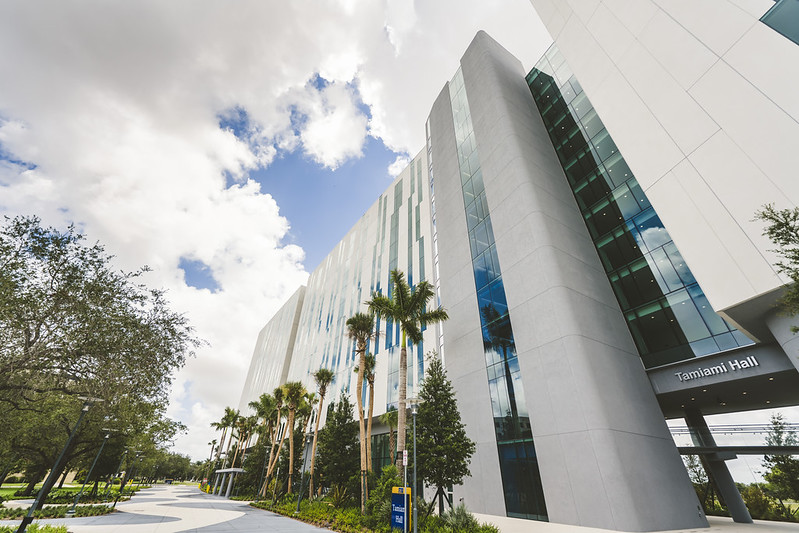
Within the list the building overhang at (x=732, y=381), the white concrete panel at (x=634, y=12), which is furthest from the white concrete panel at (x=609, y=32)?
the building overhang at (x=732, y=381)

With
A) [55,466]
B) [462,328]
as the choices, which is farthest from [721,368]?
[55,466]

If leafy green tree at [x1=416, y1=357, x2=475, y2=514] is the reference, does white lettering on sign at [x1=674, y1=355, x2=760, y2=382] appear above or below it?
above

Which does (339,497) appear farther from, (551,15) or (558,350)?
(551,15)

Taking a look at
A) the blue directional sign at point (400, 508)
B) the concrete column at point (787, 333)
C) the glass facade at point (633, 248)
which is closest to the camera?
the concrete column at point (787, 333)

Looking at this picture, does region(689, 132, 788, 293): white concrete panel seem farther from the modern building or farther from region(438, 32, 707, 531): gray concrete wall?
region(438, 32, 707, 531): gray concrete wall

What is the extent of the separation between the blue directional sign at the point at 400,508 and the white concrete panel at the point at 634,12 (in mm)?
28348

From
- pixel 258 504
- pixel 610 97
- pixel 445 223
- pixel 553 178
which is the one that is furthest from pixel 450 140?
pixel 258 504

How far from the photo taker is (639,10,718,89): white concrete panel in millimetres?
15812

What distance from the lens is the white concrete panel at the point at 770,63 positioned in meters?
12.8

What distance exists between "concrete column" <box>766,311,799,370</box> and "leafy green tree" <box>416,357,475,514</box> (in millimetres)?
13961

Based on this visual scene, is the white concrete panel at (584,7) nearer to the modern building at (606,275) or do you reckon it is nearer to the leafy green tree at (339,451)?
the modern building at (606,275)

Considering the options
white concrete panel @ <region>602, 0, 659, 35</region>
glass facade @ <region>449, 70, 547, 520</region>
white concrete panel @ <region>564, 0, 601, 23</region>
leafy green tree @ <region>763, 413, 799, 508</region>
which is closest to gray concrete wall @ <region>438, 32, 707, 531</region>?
glass facade @ <region>449, 70, 547, 520</region>

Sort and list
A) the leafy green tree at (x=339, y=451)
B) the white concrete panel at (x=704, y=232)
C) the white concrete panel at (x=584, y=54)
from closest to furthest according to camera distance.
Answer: the white concrete panel at (x=704, y=232) < the white concrete panel at (x=584, y=54) < the leafy green tree at (x=339, y=451)

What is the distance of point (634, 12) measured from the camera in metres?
19.2
